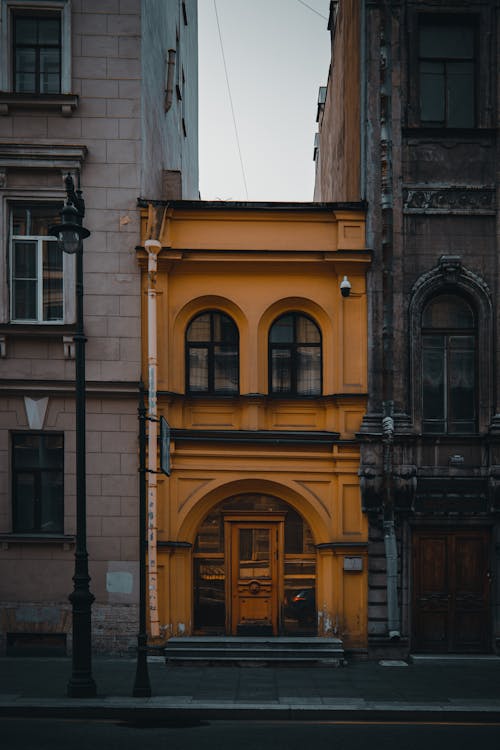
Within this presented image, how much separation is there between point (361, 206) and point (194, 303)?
3847mm

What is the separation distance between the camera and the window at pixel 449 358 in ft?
49.2

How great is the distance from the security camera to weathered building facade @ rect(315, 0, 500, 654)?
0.55m

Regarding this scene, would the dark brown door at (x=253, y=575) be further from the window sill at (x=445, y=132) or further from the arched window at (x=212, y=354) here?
the window sill at (x=445, y=132)

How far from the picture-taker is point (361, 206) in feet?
48.7

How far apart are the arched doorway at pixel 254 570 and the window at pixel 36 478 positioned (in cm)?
291

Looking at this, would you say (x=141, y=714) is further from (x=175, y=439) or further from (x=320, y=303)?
(x=320, y=303)

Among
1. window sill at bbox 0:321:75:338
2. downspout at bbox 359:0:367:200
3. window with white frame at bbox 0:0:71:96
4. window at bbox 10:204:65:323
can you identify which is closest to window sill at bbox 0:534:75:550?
window sill at bbox 0:321:75:338

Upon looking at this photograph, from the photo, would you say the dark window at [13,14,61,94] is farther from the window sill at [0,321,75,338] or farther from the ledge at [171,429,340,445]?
the ledge at [171,429,340,445]

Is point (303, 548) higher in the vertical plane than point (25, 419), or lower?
lower

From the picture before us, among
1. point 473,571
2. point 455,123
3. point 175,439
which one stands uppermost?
point 455,123

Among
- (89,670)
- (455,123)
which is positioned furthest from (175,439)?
(455,123)

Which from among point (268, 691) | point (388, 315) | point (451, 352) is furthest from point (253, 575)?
point (451, 352)

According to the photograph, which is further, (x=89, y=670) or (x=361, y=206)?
(x=361, y=206)

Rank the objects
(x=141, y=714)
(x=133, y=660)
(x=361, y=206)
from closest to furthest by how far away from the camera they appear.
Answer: (x=141, y=714)
(x=133, y=660)
(x=361, y=206)
